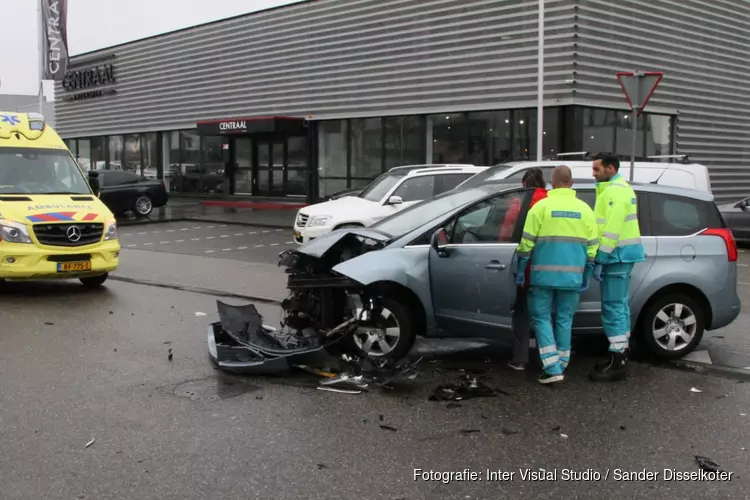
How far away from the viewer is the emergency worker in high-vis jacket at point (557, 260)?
5.97m

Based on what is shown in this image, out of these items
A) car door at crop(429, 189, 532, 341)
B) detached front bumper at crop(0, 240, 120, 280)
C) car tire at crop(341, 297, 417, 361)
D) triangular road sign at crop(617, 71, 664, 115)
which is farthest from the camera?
triangular road sign at crop(617, 71, 664, 115)

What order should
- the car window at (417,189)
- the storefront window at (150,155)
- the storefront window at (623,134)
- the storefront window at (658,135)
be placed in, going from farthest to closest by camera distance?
the storefront window at (150,155)
the storefront window at (658,135)
the storefront window at (623,134)
the car window at (417,189)

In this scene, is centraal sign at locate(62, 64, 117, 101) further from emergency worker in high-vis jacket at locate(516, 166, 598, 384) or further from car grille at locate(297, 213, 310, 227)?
emergency worker in high-vis jacket at locate(516, 166, 598, 384)

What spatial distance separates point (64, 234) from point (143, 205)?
48.9 ft

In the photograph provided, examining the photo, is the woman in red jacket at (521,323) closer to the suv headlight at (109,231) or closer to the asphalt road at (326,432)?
the asphalt road at (326,432)

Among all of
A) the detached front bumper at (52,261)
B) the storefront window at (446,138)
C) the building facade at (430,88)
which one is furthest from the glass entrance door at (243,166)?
the detached front bumper at (52,261)

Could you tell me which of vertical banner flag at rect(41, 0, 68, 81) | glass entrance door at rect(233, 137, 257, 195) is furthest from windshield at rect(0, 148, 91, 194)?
vertical banner flag at rect(41, 0, 68, 81)

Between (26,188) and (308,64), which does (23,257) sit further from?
(308,64)

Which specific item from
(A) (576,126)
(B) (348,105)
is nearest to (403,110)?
(B) (348,105)

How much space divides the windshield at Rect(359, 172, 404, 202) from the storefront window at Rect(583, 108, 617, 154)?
6.59m

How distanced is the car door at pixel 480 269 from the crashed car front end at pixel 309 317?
2.01ft

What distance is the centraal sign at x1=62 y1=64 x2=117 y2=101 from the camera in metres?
35.2

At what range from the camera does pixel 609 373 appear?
6.29 m

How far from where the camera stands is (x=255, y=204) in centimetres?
2759
